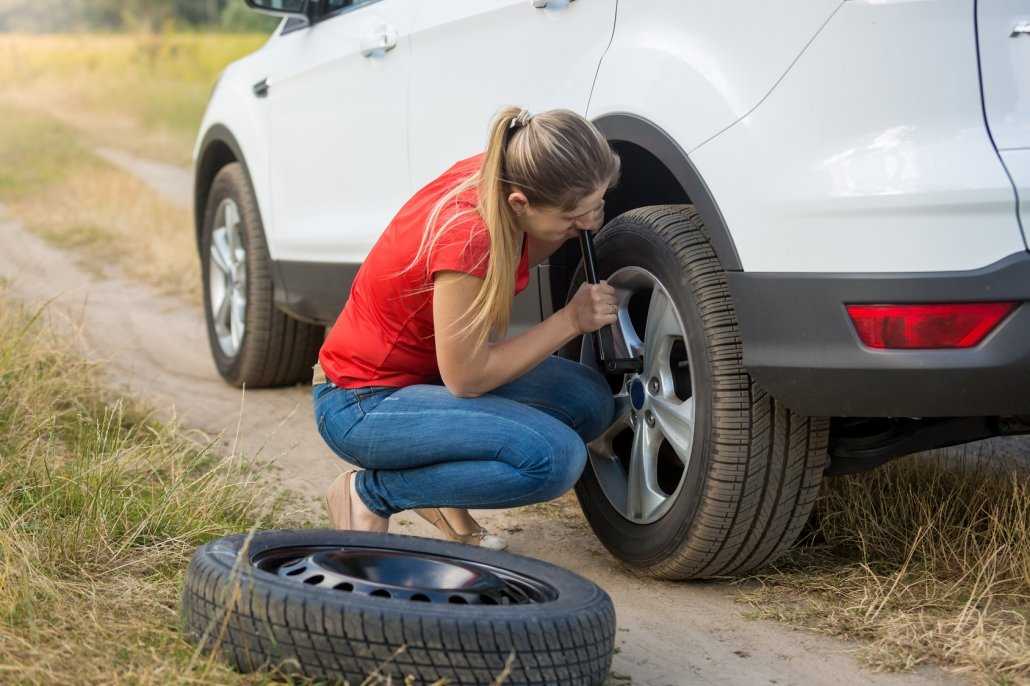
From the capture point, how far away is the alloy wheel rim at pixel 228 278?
216 inches

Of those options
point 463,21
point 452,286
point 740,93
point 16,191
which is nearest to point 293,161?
point 463,21

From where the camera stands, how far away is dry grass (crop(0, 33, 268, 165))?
20906 millimetres

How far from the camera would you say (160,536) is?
3160mm

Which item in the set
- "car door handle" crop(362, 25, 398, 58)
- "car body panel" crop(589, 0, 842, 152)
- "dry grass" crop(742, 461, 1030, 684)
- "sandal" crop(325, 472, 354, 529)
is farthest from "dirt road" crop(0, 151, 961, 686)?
"car door handle" crop(362, 25, 398, 58)

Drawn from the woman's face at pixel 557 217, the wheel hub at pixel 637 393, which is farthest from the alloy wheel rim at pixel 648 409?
the woman's face at pixel 557 217

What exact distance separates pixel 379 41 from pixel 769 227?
1.96 meters

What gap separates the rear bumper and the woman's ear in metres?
0.48

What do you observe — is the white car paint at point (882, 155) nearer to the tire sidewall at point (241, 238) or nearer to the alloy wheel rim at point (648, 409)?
the alloy wheel rim at point (648, 409)

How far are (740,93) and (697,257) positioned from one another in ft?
1.33

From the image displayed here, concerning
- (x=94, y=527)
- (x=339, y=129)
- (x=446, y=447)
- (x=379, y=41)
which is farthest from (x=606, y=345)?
(x=339, y=129)

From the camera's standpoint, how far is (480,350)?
9.74ft

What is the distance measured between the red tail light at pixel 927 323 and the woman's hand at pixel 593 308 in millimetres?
644

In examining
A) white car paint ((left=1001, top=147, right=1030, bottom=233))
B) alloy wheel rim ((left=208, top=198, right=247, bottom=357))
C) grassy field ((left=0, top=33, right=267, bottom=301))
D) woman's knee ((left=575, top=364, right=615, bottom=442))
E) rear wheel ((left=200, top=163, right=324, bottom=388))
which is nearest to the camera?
white car paint ((left=1001, top=147, right=1030, bottom=233))

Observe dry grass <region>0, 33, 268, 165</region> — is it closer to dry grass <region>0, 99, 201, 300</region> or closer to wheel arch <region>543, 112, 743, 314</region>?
dry grass <region>0, 99, 201, 300</region>
